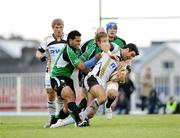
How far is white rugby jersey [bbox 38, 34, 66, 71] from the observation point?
17641mm

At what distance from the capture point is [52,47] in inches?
699

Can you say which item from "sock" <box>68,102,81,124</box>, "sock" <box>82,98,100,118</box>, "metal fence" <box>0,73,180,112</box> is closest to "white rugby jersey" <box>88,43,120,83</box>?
"sock" <box>82,98,100,118</box>

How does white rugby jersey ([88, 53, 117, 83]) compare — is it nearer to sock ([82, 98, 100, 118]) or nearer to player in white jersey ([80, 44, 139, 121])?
player in white jersey ([80, 44, 139, 121])

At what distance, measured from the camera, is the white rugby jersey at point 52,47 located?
17.6 metres

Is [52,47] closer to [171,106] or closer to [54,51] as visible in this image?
[54,51]

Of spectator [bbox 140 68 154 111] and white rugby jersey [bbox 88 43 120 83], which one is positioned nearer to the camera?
white rugby jersey [bbox 88 43 120 83]

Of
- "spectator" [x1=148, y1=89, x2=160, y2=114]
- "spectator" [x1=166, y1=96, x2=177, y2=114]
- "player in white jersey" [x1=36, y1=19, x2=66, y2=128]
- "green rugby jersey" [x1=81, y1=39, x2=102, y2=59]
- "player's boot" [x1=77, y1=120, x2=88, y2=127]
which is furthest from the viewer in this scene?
"spectator" [x1=166, y1=96, x2=177, y2=114]

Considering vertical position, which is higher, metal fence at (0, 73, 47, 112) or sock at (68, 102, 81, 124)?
metal fence at (0, 73, 47, 112)

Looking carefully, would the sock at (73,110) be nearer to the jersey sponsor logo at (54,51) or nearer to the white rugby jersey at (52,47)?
the white rugby jersey at (52,47)

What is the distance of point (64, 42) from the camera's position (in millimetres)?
17641

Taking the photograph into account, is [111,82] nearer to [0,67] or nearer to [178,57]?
[0,67]

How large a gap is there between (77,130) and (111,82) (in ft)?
10.4

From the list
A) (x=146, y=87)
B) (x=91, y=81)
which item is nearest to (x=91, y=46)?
(x=91, y=81)

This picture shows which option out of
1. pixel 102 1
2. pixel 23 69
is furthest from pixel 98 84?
pixel 23 69
